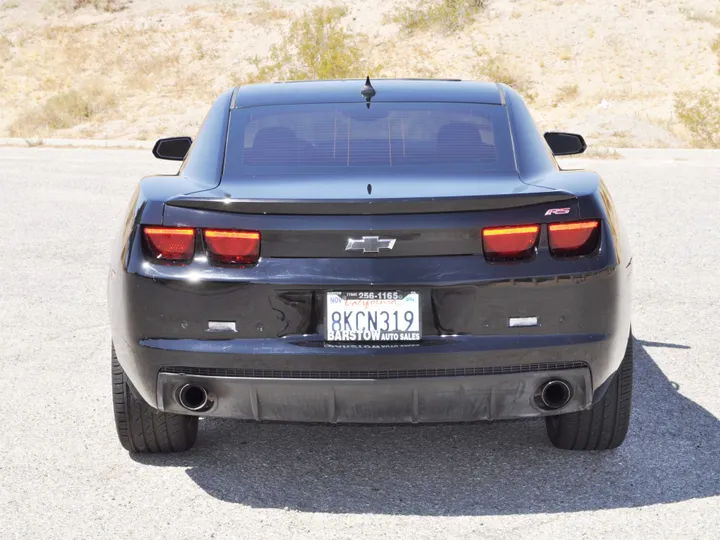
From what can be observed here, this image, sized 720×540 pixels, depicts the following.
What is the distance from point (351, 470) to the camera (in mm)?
4812

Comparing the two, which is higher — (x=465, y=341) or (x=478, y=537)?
(x=465, y=341)

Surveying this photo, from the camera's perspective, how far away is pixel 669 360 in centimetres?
670

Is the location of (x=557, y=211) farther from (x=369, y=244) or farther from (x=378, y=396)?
(x=378, y=396)

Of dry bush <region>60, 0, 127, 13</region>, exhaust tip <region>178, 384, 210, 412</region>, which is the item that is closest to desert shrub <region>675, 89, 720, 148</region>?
exhaust tip <region>178, 384, 210, 412</region>

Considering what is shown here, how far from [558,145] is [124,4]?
55.1 metres

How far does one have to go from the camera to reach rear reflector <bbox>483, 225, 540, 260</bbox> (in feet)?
13.6

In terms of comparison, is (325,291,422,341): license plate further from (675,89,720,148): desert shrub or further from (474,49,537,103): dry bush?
(474,49,537,103): dry bush

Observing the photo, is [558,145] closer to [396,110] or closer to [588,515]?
[396,110]

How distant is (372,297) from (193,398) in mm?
818

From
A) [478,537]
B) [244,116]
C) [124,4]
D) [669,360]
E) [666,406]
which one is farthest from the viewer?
[124,4]

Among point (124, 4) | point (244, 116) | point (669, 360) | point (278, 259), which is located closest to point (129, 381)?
point (278, 259)

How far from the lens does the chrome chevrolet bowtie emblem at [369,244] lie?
4.11 m

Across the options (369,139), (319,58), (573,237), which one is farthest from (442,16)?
(573,237)

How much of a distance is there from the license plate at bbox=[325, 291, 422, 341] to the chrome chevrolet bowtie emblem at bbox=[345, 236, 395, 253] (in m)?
0.16
